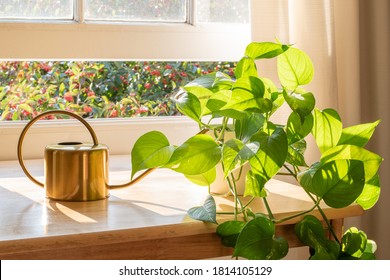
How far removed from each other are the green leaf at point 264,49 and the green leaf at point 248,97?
7cm

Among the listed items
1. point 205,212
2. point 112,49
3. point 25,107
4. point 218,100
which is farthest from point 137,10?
point 205,212

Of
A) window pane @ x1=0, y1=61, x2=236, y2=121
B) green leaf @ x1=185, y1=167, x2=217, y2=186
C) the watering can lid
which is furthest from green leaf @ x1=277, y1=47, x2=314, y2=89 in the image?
window pane @ x1=0, y1=61, x2=236, y2=121

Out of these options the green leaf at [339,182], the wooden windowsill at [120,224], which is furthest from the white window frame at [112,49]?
the green leaf at [339,182]

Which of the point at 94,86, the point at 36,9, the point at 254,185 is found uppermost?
the point at 36,9

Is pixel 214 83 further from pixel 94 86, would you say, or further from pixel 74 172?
pixel 94 86

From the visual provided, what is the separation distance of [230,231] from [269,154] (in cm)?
14

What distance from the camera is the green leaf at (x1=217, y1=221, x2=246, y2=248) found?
1202 mm

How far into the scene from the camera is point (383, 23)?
77.2 inches

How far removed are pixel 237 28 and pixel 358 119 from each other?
433 mm

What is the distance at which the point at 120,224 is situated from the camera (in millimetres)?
1192

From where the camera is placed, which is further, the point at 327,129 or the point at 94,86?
the point at 94,86

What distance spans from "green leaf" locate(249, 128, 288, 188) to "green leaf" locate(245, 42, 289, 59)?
14cm

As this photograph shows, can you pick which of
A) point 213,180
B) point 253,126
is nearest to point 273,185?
point 213,180

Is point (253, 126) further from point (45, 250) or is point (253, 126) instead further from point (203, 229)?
point (45, 250)
